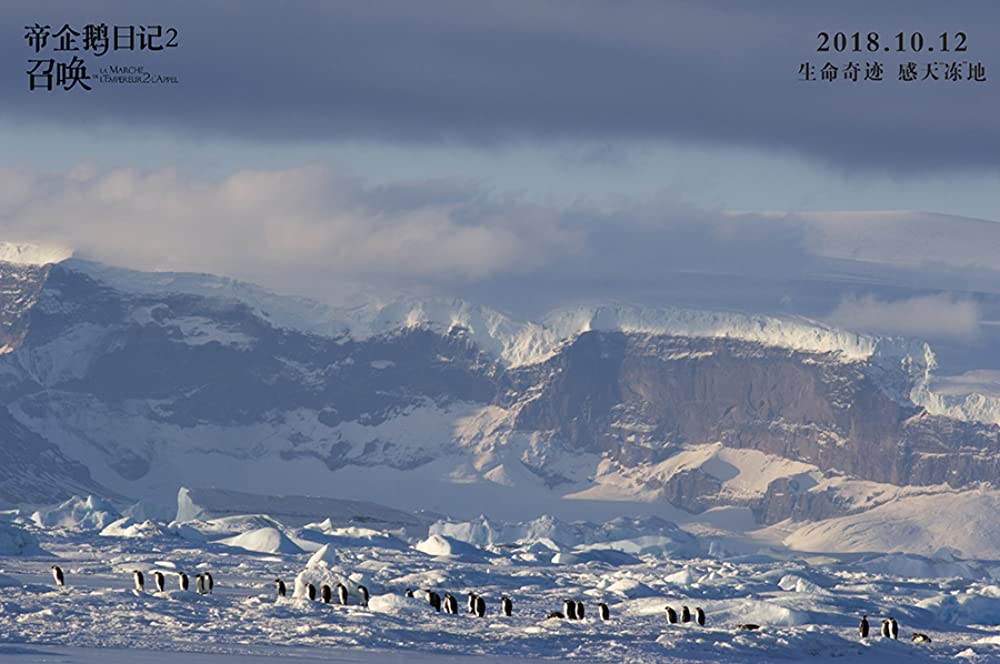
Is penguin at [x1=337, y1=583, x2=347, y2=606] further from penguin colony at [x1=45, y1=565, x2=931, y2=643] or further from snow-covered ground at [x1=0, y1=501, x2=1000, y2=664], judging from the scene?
snow-covered ground at [x1=0, y1=501, x2=1000, y2=664]

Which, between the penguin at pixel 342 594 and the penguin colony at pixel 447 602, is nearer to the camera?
the penguin at pixel 342 594

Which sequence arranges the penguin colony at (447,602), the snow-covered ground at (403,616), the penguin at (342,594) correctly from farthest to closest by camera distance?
the penguin colony at (447,602) → the penguin at (342,594) → the snow-covered ground at (403,616)

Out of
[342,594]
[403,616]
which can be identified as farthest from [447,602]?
[403,616]

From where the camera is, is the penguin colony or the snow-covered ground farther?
the penguin colony

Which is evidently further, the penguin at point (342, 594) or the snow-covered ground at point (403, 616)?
the penguin at point (342, 594)

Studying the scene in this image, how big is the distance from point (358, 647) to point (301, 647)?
296 centimetres

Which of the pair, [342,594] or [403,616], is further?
[342,594]

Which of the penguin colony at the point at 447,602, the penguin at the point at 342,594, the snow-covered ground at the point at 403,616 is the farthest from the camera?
the penguin colony at the point at 447,602

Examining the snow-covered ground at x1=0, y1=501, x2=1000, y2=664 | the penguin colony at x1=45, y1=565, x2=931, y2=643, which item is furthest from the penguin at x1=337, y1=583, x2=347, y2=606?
the snow-covered ground at x1=0, y1=501, x2=1000, y2=664

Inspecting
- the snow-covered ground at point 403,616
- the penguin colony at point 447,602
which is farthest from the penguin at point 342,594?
the snow-covered ground at point 403,616

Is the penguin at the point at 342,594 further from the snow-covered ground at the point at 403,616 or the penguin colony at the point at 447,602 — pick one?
the snow-covered ground at the point at 403,616

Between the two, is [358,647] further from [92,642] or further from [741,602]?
[741,602]

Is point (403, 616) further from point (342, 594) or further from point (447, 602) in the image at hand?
point (447, 602)

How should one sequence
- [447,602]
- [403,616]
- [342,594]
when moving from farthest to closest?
[447,602], [342,594], [403,616]
